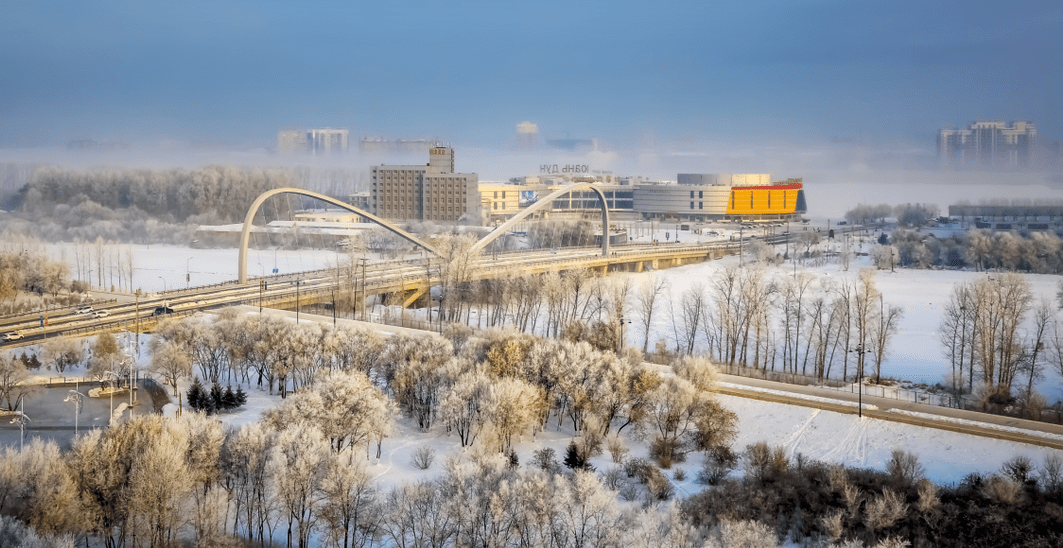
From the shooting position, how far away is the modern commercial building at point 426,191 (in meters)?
123

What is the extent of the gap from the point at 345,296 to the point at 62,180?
7969cm

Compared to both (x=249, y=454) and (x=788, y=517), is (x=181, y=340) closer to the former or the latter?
(x=249, y=454)

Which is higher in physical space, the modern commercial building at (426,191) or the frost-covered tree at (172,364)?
the modern commercial building at (426,191)

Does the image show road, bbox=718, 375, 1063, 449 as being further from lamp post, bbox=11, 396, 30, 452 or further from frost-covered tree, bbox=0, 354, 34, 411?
frost-covered tree, bbox=0, 354, 34, 411

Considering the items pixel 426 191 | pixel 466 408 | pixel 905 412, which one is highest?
pixel 426 191

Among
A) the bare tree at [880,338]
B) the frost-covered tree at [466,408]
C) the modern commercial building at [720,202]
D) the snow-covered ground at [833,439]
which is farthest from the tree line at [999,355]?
the modern commercial building at [720,202]

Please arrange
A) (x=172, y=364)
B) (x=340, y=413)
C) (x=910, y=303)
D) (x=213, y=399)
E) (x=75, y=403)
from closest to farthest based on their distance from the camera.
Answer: (x=340, y=413) → (x=75, y=403) → (x=213, y=399) → (x=172, y=364) → (x=910, y=303)

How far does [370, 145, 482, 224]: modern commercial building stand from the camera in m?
123

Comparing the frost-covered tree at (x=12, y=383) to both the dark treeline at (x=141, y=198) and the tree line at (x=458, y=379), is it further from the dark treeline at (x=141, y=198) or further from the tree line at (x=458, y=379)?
→ the dark treeline at (x=141, y=198)

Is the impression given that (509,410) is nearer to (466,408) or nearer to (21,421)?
(466,408)

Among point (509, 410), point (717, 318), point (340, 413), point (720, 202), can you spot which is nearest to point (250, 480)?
point (340, 413)

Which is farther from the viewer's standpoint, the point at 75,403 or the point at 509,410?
the point at 75,403

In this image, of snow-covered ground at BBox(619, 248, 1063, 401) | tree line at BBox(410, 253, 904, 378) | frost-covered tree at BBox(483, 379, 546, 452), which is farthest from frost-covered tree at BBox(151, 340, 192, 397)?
snow-covered ground at BBox(619, 248, 1063, 401)

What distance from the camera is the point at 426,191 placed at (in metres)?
124
